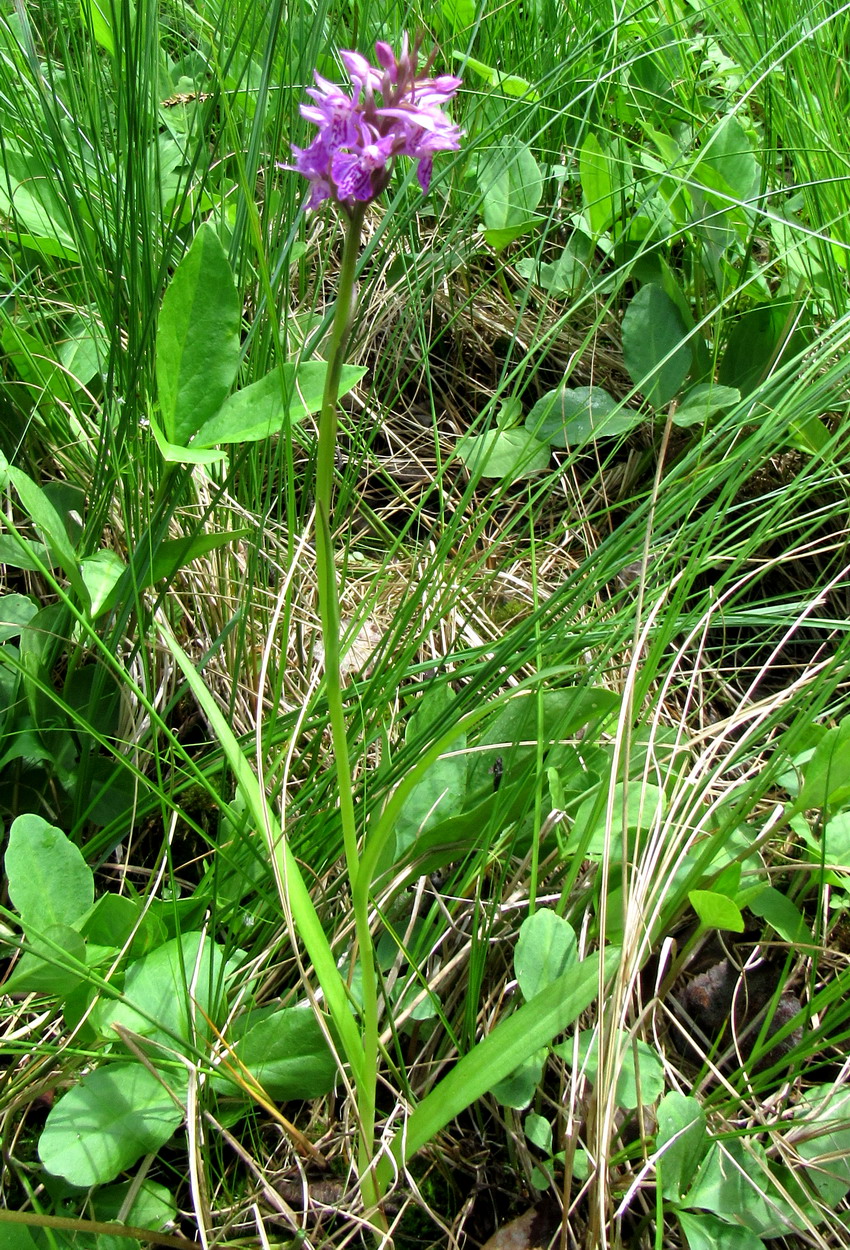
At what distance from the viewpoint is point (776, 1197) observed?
87 centimetres

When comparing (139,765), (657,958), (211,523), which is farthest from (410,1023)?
(211,523)

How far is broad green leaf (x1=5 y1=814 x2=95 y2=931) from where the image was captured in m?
0.85

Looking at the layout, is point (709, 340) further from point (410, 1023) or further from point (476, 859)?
point (410, 1023)

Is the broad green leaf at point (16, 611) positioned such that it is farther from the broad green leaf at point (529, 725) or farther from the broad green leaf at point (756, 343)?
the broad green leaf at point (756, 343)

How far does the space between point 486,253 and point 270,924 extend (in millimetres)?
1335

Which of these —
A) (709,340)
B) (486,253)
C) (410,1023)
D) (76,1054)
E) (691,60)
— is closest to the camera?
(76,1054)

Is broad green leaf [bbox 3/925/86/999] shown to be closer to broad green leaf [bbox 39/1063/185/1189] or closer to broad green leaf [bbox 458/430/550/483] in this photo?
broad green leaf [bbox 39/1063/185/1189]

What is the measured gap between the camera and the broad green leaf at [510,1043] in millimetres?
732

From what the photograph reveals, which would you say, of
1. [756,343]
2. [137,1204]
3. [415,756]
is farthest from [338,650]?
[756,343]

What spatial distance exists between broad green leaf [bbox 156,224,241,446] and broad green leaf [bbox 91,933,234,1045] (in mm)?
533

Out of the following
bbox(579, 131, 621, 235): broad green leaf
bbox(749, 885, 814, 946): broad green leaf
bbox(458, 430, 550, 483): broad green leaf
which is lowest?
bbox(749, 885, 814, 946): broad green leaf

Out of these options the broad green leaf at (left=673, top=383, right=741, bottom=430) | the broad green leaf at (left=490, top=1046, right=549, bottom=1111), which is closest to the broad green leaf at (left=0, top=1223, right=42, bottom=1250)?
the broad green leaf at (left=490, top=1046, right=549, bottom=1111)

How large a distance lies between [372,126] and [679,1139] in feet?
2.79

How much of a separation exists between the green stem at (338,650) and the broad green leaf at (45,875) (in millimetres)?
299
